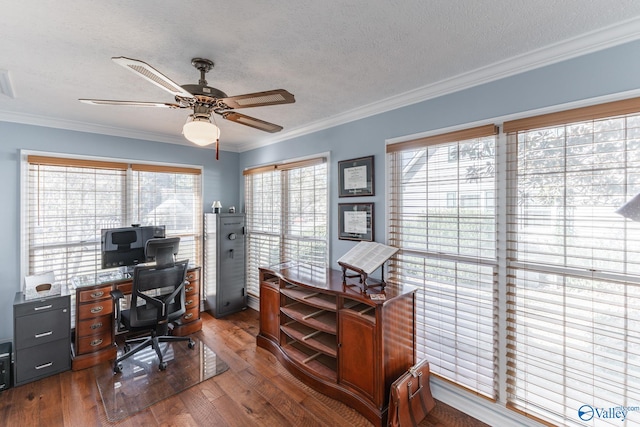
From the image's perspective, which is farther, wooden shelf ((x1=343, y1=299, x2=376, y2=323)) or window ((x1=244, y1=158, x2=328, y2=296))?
window ((x1=244, y1=158, x2=328, y2=296))

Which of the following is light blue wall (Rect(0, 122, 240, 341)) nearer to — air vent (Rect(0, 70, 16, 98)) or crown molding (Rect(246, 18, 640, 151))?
air vent (Rect(0, 70, 16, 98))

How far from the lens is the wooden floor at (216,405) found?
6.82 feet

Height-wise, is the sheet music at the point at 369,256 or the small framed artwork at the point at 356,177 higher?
the small framed artwork at the point at 356,177

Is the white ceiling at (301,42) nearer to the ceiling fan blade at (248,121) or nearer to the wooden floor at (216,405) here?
the ceiling fan blade at (248,121)

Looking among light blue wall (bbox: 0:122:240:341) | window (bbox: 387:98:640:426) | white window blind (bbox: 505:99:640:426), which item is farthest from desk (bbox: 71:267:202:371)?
white window blind (bbox: 505:99:640:426)

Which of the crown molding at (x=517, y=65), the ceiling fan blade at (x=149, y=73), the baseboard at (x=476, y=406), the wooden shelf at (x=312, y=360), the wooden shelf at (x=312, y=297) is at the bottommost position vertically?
the baseboard at (x=476, y=406)

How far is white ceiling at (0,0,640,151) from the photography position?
1403 mm

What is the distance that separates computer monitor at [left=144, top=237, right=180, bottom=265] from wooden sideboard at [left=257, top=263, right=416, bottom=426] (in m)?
1.27

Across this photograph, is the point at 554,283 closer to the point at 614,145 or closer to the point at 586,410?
the point at 586,410

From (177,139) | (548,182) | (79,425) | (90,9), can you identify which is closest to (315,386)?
(79,425)

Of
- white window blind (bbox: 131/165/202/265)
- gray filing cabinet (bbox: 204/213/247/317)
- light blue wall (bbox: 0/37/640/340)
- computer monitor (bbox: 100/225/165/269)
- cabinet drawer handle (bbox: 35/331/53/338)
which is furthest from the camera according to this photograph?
gray filing cabinet (bbox: 204/213/247/317)

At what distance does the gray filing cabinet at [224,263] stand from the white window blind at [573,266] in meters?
3.35

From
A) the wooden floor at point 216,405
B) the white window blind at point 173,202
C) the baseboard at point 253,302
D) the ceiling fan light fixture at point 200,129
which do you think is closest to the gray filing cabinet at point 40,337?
the wooden floor at point 216,405

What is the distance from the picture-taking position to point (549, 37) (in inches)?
64.6
